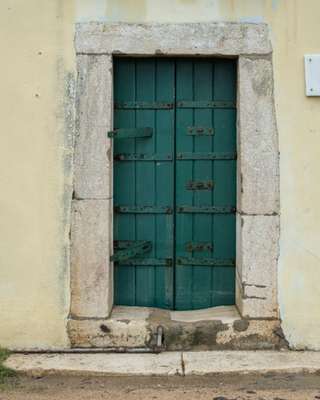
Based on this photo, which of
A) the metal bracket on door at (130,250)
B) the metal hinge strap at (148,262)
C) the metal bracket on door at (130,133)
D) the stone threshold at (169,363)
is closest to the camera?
the stone threshold at (169,363)

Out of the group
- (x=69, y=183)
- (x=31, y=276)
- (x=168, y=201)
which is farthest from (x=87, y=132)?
(x=31, y=276)

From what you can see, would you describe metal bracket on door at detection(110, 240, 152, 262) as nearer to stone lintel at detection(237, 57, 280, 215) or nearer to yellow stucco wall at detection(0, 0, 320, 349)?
yellow stucco wall at detection(0, 0, 320, 349)

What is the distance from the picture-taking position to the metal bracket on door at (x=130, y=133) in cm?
465

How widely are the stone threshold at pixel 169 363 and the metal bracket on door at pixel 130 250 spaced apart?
712mm

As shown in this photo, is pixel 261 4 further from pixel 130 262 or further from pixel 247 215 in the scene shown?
pixel 130 262

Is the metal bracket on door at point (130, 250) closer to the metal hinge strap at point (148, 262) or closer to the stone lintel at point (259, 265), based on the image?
the metal hinge strap at point (148, 262)

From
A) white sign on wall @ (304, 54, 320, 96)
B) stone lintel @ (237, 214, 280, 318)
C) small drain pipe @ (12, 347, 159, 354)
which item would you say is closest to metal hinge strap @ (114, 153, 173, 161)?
stone lintel @ (237, 214, 280, 318)

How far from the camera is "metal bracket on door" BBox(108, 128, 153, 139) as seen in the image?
4648mm

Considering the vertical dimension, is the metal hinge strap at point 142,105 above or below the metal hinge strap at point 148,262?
above

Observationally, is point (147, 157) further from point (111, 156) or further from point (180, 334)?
point (180, 334)

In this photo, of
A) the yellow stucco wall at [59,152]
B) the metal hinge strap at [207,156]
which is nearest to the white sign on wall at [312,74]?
the yellow stucco wall at [59,152]

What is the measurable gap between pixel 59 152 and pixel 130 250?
901mm

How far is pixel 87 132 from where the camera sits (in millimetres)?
4613

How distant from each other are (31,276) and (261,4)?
101 inches
